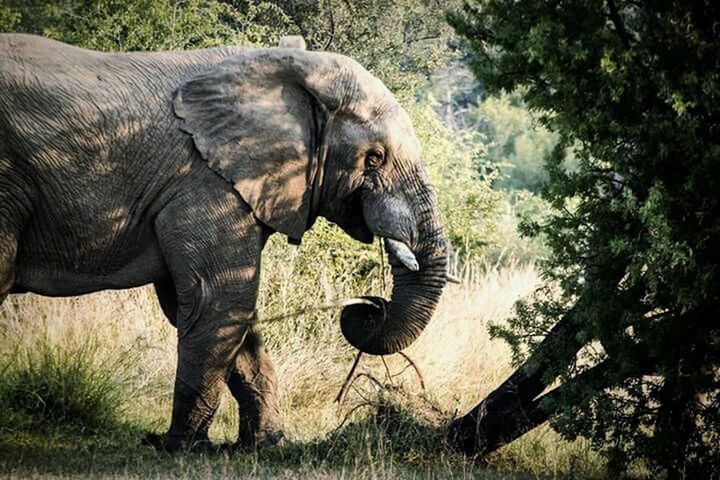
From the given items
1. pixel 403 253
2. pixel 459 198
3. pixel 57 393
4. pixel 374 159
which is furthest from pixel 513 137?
pixel 403 253

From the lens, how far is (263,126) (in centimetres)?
859

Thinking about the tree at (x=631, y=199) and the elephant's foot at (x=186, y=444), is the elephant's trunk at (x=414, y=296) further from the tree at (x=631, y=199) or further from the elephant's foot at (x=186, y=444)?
the elephant's foot at (x=186, y=444)

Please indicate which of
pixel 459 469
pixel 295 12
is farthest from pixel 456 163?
pixel 459 469

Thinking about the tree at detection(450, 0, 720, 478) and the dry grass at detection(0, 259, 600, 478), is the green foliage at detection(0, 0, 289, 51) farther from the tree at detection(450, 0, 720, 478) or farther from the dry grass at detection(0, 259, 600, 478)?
the tree at detection(450, 0, 720, 478)

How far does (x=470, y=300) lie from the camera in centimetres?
1477

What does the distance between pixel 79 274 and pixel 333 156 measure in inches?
77.8

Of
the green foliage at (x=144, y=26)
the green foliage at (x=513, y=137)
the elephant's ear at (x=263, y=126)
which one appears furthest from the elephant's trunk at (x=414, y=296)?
the green foliage at (x=513, y=137)

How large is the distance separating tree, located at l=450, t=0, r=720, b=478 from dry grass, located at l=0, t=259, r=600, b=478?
1097 mm

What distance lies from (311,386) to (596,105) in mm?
5374

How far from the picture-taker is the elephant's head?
28.0 feet

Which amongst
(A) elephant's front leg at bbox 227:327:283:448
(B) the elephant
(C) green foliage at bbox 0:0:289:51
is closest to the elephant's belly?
(B) the elephant

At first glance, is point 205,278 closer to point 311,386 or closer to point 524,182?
point 311,386

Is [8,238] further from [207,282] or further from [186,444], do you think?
[186,444]

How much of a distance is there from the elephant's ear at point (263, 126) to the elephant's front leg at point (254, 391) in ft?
3.48
